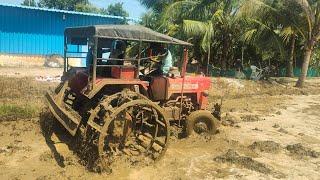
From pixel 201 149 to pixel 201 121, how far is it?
2.95ft

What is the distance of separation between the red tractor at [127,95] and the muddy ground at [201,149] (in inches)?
17.6

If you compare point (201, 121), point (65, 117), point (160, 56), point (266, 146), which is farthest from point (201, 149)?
point (65, 117)

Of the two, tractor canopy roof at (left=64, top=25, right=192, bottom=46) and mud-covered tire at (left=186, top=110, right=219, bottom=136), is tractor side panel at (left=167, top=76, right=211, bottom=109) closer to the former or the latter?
mud-covered tire at (left=186, top=110, right=219, bottom=136)

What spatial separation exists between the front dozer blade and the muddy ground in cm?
58

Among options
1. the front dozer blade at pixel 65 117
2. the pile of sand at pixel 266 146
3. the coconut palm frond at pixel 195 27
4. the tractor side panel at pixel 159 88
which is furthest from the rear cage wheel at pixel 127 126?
the coconut palm frond at pixel 195 27

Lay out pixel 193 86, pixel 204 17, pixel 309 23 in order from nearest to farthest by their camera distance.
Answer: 1. pixel 193 86
2. pixel 309 23
3. pixel 204 17

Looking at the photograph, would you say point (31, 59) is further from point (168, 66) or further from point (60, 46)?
point (168, 66)

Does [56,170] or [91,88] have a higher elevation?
[91,88]

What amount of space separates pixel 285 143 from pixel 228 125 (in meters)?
1.79

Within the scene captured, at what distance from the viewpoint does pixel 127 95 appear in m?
7.40

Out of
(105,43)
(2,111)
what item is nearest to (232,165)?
(105,43)

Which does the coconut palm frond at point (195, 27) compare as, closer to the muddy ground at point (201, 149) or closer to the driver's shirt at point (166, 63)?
the muddy ground at point (201, 149)

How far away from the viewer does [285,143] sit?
374 inches

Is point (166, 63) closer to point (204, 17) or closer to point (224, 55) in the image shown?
point (204, 17)
